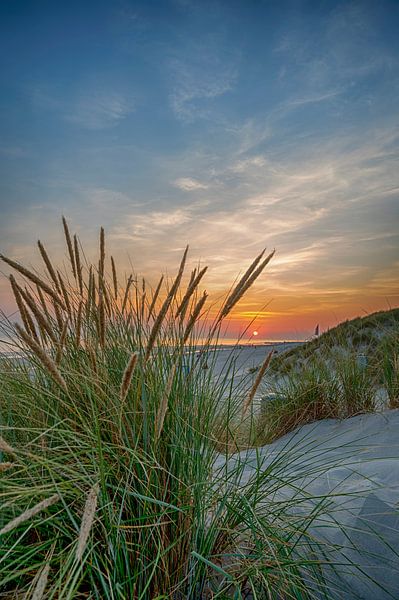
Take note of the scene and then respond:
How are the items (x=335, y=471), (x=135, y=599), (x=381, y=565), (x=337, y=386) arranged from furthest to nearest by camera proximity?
(x=337, y=386), (x=335, y=471), (x=381, y=565), (x=135, y=599)

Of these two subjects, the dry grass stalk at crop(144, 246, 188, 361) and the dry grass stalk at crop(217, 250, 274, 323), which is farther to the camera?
the dry grass stalk at crop(217, 250, 274, 323)

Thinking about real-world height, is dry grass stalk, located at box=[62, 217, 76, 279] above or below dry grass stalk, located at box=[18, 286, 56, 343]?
above

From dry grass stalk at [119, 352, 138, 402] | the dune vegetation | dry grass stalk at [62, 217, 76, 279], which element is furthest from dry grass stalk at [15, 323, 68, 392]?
the dune vegetation

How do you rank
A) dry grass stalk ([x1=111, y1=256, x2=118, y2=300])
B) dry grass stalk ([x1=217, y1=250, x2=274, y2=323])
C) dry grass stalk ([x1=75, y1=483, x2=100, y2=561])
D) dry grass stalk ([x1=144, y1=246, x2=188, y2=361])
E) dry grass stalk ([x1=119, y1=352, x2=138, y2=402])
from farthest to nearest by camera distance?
dry grass stalk ([x1=111, y1=256, x2=118, y2=300]) → dry grass stalk ([x1=217, y1=250, x2=274, y2=323]) → dry grass stalk ([x1=144, y1=246, x2=188, y2=361]) → dry grass stalk ([x1=119, y1=352, x2=138, y2=402]) → dry grass stalk ([x1=75, y1=483, x2=100, y2=561])

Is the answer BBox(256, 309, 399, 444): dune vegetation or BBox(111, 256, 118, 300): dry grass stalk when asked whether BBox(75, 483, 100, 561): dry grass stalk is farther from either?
BBox(256, 309, 399, 444): dune vegetation

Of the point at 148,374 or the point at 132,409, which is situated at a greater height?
the point at 148,374

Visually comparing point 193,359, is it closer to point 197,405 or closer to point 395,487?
point 197,405

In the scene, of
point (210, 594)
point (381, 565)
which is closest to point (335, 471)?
point (381, 565)

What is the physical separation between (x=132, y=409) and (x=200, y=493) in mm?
401

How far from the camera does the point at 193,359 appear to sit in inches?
82.7

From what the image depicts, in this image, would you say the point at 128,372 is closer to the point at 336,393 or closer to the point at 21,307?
the point at 21,307

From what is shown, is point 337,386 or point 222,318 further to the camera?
point 337,386

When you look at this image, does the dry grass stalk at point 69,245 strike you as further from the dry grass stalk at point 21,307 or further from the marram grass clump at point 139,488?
the dry grass stalk at point 21,307

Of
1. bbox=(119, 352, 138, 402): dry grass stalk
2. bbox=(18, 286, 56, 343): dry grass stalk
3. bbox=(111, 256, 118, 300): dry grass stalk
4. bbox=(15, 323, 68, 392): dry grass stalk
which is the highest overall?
bbox=(111, 256, 118, 300): dry grass stalk
